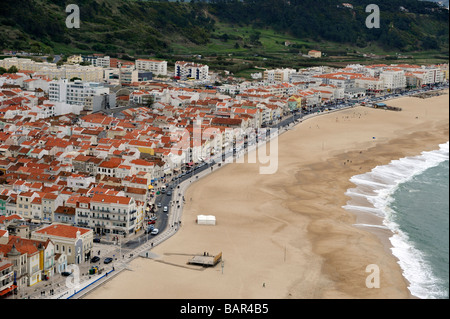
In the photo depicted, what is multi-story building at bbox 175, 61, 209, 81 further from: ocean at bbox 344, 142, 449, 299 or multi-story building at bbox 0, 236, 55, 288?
multi-story building at bbox 0, 236, 55, 288

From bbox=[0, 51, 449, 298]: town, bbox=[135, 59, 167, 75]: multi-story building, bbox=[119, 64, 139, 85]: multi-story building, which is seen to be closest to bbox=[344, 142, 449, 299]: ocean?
bbox=[0, 51, 449, 298]: town

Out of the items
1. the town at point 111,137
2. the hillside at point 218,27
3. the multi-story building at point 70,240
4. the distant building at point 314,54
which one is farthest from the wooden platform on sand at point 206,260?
the distant building at point 314,54

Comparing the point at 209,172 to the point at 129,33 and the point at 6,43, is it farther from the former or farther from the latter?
the point at 129,33

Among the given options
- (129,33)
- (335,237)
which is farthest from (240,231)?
(129,33)

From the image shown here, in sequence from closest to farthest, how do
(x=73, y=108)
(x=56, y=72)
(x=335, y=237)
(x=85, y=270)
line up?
(x=85, y=270), (x=335, y=237), (x=73, y=108), (x=56, y=72)

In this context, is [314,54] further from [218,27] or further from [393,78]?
[393,78]

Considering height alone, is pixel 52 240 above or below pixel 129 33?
below
